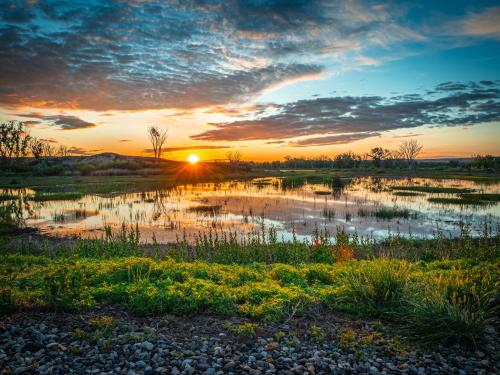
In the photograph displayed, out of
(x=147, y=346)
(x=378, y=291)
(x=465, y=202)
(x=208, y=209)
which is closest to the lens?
(x=147, y=346)

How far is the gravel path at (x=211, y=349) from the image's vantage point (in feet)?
16.0

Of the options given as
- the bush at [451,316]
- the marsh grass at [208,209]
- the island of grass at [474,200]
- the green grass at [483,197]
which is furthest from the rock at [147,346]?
the green grass at [483,197]

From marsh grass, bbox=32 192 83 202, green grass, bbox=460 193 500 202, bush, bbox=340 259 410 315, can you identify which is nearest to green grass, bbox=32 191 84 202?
marsh grass, bbox=32 192 83 202

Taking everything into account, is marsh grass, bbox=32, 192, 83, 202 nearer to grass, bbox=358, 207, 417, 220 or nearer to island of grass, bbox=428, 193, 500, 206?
grass, bbox=358, 207, 417, 220

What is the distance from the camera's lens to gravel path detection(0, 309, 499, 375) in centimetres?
487

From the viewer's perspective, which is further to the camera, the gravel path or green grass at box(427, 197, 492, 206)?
green grass at box(427, 197, 492, 206)

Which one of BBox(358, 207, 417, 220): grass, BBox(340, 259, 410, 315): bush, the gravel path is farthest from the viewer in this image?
BBox(358, 207, 417, 220): grass

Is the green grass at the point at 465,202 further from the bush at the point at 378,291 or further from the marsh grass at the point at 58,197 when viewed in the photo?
the marsh grass at the point at 58,197

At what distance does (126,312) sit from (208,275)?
2705 millimetres

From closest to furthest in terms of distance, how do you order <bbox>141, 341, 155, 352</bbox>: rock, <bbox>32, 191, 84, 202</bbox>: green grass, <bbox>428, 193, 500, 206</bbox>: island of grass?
<bbox>141, 341, 155, 352</bbox>: rock < <bbox>428, 193, 500, 206</bbox>: island of grass < <bbox>32, 191, 84, 202</bbox>: green grass

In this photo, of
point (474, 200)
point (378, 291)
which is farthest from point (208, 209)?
point (474, 200)

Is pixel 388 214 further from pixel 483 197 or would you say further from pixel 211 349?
pixel 211 349

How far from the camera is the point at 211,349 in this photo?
5406 mm

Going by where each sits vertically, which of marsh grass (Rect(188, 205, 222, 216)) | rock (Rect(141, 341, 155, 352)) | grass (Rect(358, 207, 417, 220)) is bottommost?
grass (Rect(358, 207, 417, 220))
